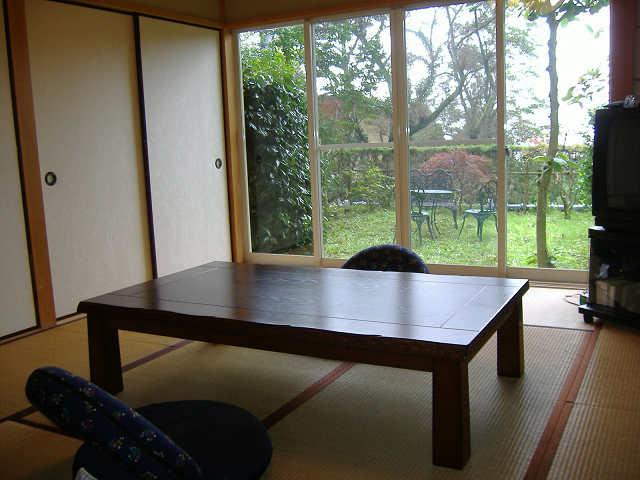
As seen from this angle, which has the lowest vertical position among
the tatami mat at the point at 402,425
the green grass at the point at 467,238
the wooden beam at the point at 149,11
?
the tatami mat at the point at 402,425

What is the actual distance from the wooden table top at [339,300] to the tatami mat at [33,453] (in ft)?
1.88

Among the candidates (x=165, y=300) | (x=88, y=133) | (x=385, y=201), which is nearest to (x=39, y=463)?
(x=165, y=300)

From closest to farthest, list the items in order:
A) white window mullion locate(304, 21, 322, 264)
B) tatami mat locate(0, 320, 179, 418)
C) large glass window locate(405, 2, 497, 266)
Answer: tatami mat locate(0, 320, 179, 418) → large glass window locate(405, 2, 497, 266) → white window mullion locate(304, 21, 322, 264)

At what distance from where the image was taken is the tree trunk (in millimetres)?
4406

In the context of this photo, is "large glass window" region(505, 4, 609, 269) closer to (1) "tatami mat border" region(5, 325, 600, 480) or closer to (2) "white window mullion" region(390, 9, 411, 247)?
(2) "white window mullion" region(390, 9, 411, 247)

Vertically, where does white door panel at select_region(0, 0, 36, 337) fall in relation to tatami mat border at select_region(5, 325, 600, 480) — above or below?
above

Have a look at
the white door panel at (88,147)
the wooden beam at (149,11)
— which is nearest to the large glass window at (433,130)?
the wooden beam at (149,11)

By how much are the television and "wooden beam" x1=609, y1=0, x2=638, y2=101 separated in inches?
25.5

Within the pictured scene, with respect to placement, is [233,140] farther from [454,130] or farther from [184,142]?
[454,130]

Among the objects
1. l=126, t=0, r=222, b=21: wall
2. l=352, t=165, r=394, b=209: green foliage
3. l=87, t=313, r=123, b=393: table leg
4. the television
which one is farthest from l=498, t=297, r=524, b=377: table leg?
l=126, t=0, r=222, b=21: wall

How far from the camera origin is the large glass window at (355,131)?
16.4 ft

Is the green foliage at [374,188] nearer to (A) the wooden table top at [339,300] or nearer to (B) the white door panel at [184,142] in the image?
(B) the white door panel at [184,142]

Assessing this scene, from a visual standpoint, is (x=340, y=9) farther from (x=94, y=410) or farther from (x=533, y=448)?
(x=94, y=410)

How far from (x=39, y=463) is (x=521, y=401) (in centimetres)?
183
